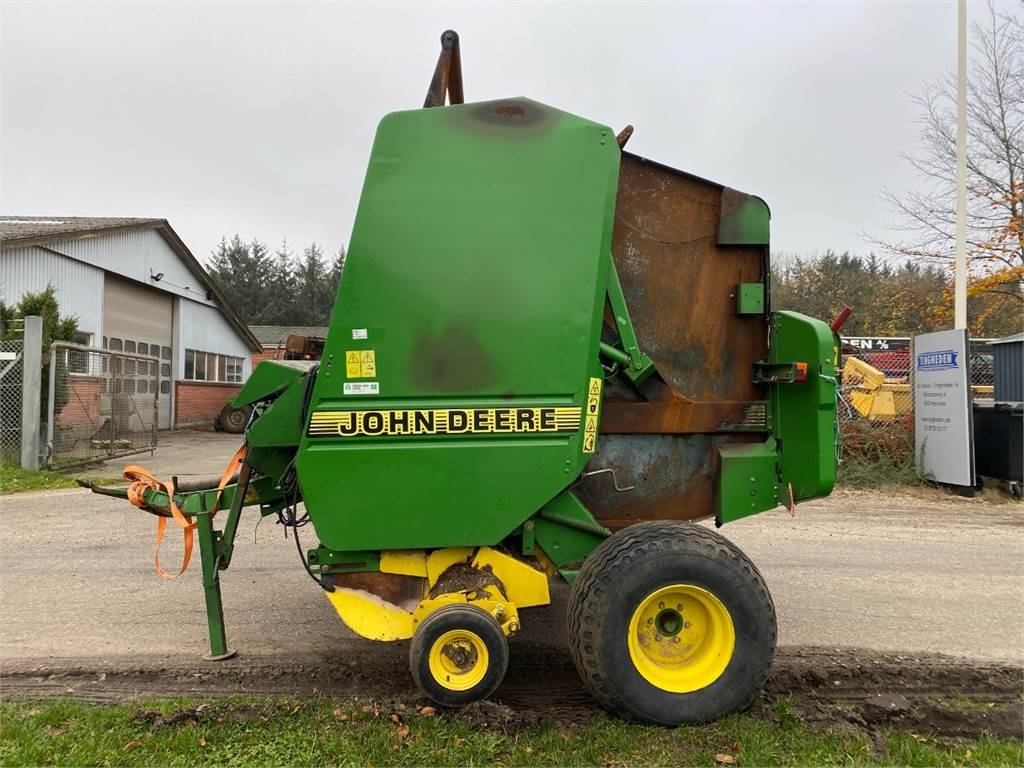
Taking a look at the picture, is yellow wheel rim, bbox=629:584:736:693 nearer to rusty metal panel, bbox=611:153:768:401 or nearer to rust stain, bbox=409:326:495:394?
rusty metal panel, bbox=611:153:768:401

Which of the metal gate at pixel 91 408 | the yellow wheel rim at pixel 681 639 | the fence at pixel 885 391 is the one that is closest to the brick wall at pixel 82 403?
the metal gate at pixel 91 408

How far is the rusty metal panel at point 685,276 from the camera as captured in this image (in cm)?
358

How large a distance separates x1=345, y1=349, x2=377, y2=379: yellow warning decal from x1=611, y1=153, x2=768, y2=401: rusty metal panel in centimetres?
149

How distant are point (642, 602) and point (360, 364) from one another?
1.69 m

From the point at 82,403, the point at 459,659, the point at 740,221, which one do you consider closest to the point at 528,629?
the point at 459,659

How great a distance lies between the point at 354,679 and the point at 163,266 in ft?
65.7

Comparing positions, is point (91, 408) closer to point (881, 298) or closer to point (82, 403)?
point (82, 403)

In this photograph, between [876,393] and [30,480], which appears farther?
[876,393]

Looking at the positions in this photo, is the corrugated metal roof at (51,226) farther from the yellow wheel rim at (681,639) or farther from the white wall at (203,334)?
the yellow wheel rim at (681,639)

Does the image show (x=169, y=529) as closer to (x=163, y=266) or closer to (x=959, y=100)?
(x=959, y=100)

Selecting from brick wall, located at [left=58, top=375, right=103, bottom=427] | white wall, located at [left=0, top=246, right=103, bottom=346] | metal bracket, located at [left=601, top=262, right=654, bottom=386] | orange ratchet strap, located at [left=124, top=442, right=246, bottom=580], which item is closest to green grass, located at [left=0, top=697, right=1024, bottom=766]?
orange ratchet strap, located at [left=124, top=442, right=246, bottom=580]

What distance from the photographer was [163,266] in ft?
65.5

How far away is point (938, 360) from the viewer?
9.12 m

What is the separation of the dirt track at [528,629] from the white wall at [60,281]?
10209 millimetres
